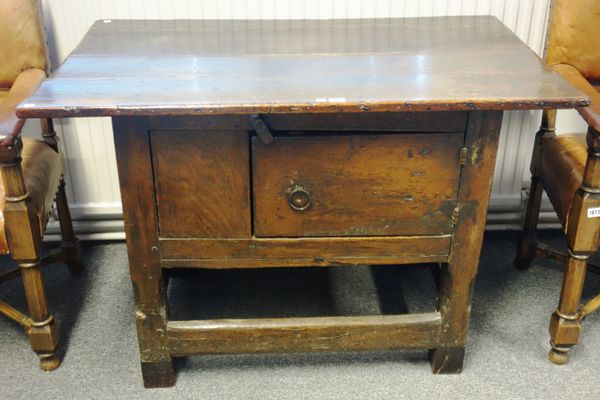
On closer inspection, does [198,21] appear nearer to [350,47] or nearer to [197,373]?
[350,47]

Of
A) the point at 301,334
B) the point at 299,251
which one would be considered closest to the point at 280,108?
the point at 299,251

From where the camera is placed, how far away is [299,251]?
1599 mm

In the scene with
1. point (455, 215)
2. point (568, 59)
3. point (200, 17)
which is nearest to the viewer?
point (455, 215)

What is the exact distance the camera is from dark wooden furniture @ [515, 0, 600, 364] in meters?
1.63

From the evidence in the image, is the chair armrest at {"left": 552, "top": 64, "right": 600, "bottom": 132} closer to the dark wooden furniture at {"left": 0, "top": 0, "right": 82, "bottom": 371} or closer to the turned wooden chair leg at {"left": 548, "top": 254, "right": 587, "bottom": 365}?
the turned wooden chair leg at {"left": 548, "top": 254, "right": 587, "bottom": 365}

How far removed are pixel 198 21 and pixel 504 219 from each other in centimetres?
116

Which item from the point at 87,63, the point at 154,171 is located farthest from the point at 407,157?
the point at 87,63

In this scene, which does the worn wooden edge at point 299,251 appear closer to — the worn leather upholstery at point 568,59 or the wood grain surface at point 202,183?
the wood grain surface at point 202,183

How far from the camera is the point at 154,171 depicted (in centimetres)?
149

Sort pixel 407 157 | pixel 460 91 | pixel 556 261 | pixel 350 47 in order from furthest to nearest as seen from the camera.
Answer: pixel 556 261 < pixel 350 47 < pixel 407 157 < pixel 460 91

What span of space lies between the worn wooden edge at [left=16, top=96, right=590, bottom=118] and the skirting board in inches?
38.6

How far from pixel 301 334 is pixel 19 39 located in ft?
3.41

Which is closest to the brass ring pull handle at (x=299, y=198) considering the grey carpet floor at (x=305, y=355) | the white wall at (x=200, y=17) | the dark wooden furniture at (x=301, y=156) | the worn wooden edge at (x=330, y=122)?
A: the dark wooden furniture at (x=301, y=156)

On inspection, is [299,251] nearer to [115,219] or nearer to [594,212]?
[594,212]
